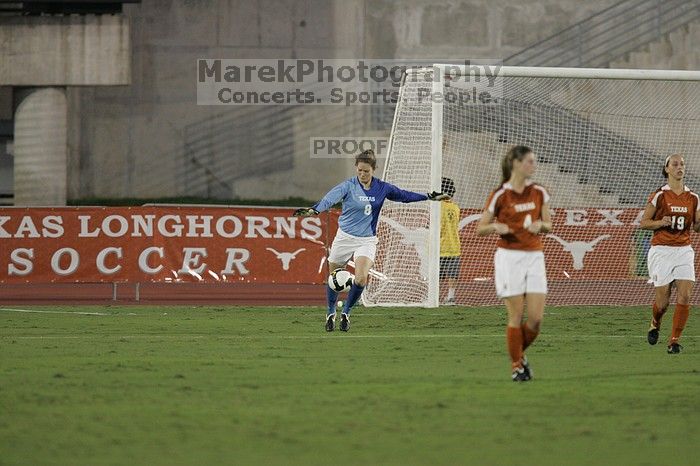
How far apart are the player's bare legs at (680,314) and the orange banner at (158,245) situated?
910 cm

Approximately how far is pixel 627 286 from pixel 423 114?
518cm

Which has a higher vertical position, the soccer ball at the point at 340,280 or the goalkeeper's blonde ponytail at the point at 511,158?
the goalkeeper's blonde ponytail at the point at 511,158

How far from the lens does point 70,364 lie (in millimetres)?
11102

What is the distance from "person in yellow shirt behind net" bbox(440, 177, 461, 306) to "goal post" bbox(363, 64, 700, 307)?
8.5 inches

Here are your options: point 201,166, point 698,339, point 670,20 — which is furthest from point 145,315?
point 670,20

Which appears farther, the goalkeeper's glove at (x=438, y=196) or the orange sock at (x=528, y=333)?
the goalkeeper's glove at (x=438, y=196)

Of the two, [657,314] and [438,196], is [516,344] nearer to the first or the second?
[657,314]

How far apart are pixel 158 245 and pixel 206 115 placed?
39.1 feet

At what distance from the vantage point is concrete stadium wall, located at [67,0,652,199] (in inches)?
1256

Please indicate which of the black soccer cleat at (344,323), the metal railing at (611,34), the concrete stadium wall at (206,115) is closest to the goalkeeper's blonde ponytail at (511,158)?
the black soccer cleat at (344,323)

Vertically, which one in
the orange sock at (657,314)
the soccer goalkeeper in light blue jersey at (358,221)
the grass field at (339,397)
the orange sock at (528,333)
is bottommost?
the grass field at (339,397)

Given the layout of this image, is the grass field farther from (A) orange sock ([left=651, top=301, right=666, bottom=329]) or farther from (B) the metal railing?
(B) the metal railing

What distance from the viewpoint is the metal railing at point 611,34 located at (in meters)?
32.4

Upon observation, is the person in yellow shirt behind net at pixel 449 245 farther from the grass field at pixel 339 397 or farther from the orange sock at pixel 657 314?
the orange sock at pixel 657 314
